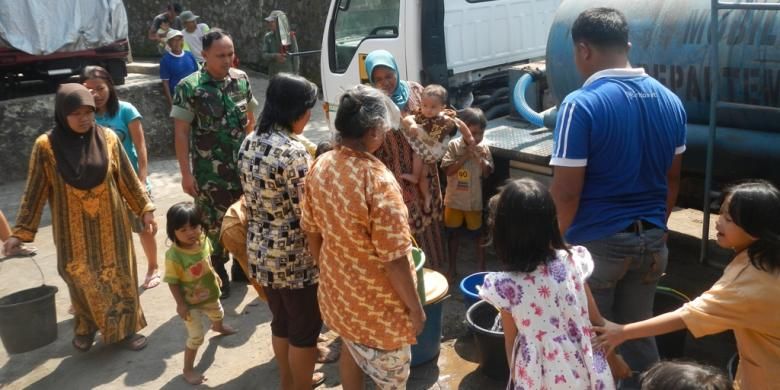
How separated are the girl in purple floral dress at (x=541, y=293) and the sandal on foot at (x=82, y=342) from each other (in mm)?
2962

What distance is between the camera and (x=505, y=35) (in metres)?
7.22

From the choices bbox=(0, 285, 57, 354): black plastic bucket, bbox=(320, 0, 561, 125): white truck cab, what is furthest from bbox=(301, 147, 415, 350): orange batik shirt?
bbox=(320, 0, 561, 125): white truck cab

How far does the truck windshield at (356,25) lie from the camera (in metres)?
6.86

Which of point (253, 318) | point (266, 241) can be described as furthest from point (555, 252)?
point (253, 318)

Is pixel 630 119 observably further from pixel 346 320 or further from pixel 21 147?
pixel 21 147

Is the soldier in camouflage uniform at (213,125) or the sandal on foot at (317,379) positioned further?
the soldier in camouflage uniform at (213,125)

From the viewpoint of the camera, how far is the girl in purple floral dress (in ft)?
7.40

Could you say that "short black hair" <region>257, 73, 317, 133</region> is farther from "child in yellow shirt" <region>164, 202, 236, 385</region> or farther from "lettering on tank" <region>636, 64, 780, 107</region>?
"lettering on tank" <region>636, 64, 780, 107</region>

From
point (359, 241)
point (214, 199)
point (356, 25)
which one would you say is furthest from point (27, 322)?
point (356, 25)

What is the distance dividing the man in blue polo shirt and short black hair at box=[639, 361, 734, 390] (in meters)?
0.84

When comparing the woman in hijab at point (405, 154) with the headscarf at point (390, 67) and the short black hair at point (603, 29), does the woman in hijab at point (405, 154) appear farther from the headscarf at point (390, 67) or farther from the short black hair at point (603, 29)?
the short black hair at point (603, 29)

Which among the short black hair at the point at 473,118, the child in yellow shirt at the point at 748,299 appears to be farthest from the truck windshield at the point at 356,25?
the child in yellow shirt at the point at 748,299

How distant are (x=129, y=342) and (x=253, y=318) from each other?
2.50ft

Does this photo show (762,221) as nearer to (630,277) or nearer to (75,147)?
(630,277)
